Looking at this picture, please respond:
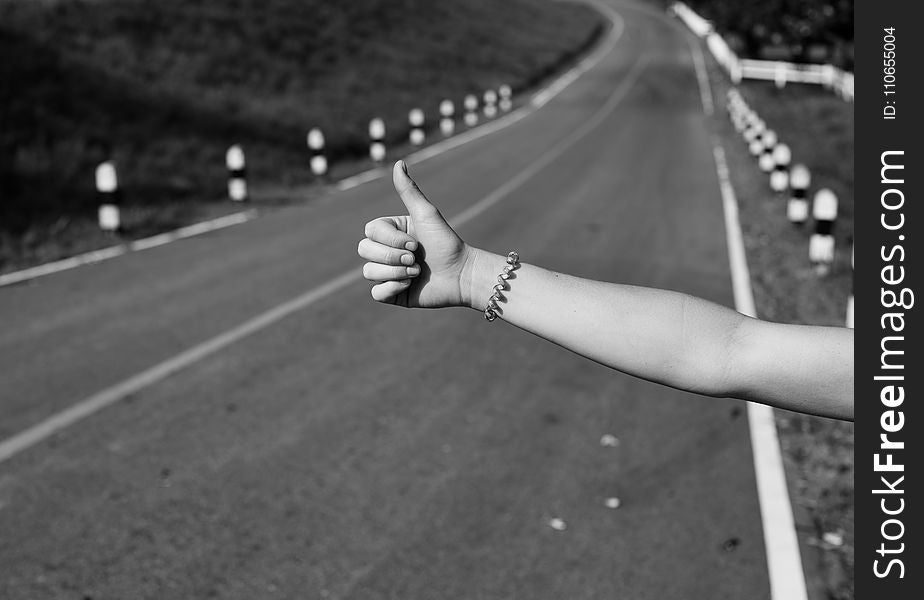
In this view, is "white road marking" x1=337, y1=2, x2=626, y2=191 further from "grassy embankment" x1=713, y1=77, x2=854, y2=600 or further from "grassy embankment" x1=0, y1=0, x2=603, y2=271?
"grassy embankment" x1=713, y1=77, x2=854, y2=600

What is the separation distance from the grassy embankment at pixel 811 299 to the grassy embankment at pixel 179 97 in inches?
302

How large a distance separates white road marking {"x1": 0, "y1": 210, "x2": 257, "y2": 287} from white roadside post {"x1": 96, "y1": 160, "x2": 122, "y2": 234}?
47 cm

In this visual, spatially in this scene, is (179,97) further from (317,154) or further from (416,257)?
(416,257)

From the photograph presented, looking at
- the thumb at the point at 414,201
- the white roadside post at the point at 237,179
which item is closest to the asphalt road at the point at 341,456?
the thumb at the point at 414,201

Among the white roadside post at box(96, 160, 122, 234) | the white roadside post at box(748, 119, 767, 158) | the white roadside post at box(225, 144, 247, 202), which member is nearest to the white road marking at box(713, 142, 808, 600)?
the white roadside post at box(96, 160, 122, 234)

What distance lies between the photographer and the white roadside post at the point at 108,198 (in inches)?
522

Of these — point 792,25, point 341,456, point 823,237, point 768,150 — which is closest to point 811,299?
point 823,237

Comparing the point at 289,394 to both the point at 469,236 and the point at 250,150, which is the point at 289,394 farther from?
the point at 250,150

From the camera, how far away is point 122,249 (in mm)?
12672

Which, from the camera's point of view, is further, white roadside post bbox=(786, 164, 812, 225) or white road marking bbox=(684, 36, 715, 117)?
white road marking bbox=(684, 36, 715, 117)

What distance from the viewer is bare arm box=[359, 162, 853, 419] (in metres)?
2.06

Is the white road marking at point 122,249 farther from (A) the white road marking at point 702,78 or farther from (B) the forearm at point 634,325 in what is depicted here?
(A) the white road marking at point 702,78

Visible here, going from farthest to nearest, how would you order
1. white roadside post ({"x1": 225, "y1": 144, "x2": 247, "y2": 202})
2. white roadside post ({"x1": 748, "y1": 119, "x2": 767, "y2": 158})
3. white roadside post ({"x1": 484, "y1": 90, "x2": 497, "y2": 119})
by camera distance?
white roadside post ({"x1": 484, "y1": 90, "x2": 497, "y2": 119}), white roadside post ({"x1": 748, "y1": 119, "x2": 767, "y2": 158}), white roadside post ({"x1": 225, "y1": 144, "x2": 247, "y2": 202})

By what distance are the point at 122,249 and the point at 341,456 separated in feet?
24.9
